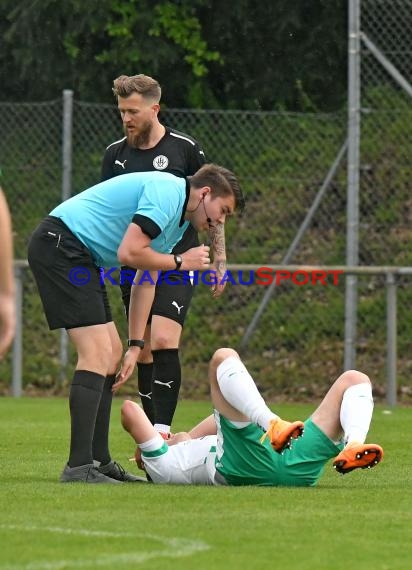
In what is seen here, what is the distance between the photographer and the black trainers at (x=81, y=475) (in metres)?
7.05

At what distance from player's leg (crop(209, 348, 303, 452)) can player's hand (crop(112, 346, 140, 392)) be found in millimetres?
829

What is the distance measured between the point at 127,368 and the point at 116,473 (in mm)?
505

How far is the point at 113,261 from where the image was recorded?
23.9 ft

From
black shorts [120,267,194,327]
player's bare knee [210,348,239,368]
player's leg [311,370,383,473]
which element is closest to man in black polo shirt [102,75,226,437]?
black shorts [120,267,194,327]

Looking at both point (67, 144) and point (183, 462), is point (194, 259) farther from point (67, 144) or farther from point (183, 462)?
point (67, 144)

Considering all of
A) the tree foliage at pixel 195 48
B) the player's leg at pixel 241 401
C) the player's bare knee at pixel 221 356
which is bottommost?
the player's leg at pixel 241 401

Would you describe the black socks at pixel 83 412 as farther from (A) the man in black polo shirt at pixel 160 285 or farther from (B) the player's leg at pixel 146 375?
(B) the player's leg at pixel 146 375

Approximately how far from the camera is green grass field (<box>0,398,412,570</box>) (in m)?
4.80

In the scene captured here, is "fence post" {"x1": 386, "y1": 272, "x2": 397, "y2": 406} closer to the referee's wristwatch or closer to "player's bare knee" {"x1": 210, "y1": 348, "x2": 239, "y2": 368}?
the referee's wristwatch

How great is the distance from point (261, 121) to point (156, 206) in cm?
675

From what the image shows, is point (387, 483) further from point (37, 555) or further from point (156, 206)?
point (37, 555)

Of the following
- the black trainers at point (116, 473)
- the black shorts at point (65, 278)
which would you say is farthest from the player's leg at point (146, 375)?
the black shorts at point (65, 278)

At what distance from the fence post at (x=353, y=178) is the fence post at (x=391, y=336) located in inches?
12.0

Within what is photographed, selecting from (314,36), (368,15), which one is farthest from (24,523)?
(314,36)
